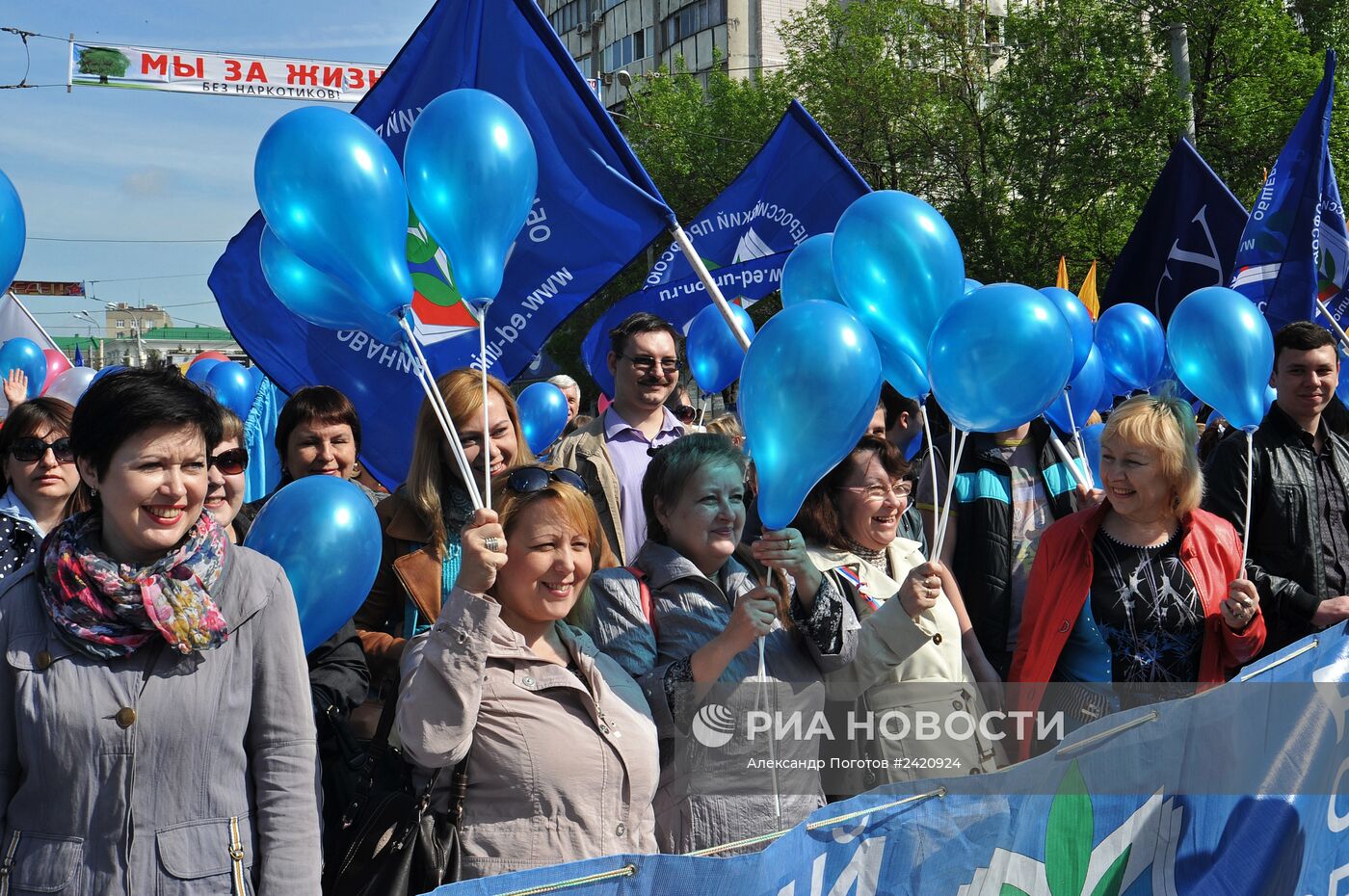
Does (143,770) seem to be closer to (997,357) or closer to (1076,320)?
(997,357)

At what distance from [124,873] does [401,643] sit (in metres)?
1.17

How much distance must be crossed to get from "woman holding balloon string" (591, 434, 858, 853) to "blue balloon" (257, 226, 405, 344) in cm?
81

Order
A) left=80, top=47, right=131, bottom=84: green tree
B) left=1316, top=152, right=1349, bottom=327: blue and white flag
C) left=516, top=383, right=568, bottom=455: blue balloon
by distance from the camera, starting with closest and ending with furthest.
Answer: left=1316, top=152, right=1349, bottom=327: blue and white flag < left=516, top=383, right=568, bottom=455: blue balloon < left=80, top=47, right=131, bottom=84: green tree

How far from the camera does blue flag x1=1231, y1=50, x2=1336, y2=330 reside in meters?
6.36

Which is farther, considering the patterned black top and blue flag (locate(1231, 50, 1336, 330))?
blue flag (locate(1231, 50, 1336, 330))

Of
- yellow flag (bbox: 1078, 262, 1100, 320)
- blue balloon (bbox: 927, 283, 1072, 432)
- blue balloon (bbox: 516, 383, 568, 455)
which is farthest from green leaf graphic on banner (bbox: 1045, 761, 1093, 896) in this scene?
yellow flag (bbox: 1078, 262, 1100, 320)

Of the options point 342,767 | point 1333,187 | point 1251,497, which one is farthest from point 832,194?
point 342,767

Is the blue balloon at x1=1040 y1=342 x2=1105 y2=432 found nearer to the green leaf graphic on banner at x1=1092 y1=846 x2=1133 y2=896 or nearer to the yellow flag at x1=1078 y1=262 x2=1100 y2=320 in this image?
the yellow flag at x1=1078 y1=262 x2=1100 y2=320

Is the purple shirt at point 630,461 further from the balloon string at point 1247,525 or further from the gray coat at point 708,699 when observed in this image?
the balloon string at point 1247,525

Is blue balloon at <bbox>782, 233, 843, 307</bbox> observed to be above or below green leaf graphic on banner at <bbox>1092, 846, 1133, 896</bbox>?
above

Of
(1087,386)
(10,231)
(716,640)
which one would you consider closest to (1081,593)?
(716,640)

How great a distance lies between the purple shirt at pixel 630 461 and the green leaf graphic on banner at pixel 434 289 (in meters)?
0.84

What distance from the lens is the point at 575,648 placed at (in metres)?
2.89

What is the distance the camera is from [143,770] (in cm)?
223
